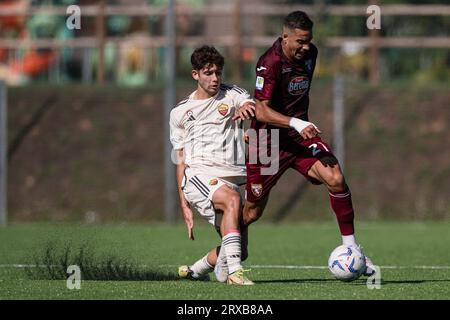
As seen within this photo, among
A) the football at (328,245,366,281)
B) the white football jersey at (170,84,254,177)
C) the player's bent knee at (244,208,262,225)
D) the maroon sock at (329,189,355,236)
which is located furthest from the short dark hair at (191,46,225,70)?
the football at (328,245,366,281)

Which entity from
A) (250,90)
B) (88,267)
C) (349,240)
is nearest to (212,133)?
(349,240)

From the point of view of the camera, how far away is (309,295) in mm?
8477

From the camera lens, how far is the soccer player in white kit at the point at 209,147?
10055 millimetres

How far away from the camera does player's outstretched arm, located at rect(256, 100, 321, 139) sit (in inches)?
373

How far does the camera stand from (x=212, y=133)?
1035 centimetres

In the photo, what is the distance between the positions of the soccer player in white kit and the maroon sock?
84cm

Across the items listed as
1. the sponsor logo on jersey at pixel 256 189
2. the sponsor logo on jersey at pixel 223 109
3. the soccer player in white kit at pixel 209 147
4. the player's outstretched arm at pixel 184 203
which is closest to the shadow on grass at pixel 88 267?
the soccer player in white kit at pixel 209 147

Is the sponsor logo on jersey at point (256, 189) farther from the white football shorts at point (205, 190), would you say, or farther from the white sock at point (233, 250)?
the white sock at point (233, 250)

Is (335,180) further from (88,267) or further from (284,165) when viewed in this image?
(88,267)

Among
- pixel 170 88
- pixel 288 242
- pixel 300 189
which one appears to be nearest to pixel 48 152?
pixel 170 88

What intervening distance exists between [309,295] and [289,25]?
2.57 meters

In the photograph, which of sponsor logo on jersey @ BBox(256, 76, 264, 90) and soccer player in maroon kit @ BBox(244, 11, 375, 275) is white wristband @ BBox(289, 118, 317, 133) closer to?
soccer player in maroon kit @ BBox(244, 11, 375, 275)

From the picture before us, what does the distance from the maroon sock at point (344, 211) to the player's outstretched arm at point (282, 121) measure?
666mm

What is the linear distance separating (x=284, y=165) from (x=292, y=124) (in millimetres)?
639
